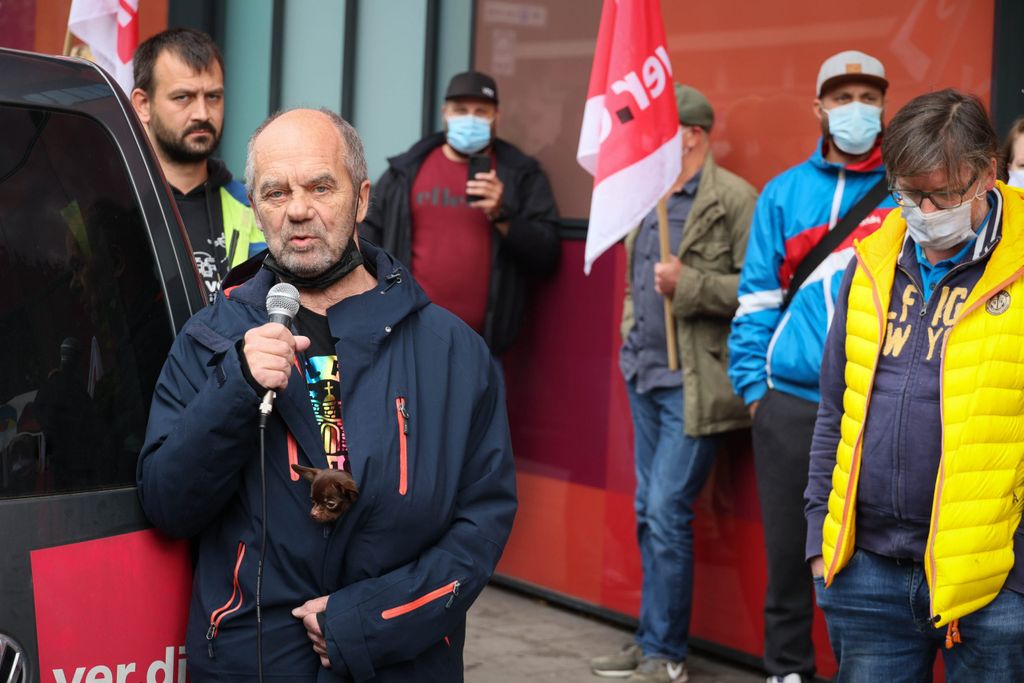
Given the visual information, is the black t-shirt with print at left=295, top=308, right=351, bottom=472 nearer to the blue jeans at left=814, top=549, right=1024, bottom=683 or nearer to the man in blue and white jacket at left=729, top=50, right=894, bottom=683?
the blue jeans at left=814, top=549, right=1024, bottom=683

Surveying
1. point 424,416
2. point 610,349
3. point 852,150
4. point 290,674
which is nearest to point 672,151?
point 852,150

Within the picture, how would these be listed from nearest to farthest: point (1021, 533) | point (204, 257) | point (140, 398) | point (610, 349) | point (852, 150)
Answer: point (140, 398)
point (1021, 533)
point (204, 257)
point (852, 150)
point (610, 349)

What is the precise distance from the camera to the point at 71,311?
8.54ft

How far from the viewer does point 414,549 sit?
2.71 metres

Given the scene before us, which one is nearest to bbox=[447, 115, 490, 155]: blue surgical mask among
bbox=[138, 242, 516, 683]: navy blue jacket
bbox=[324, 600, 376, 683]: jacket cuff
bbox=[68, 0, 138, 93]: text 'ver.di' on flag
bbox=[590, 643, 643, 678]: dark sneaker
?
bbox=[68, 0, 138, 93]: text 'ver.di' on flag

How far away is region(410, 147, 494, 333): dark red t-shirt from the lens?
673 centimetres

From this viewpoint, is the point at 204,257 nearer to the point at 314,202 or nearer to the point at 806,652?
the point at 314,202

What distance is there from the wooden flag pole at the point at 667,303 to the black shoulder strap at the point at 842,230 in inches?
34.5

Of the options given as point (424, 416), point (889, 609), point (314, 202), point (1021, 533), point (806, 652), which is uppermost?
point (314, 202)

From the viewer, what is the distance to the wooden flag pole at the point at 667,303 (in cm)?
562

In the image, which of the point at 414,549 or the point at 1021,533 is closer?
the point at 414,549

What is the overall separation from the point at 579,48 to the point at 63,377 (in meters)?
4.67

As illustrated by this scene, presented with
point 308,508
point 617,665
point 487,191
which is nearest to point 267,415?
point 308,508

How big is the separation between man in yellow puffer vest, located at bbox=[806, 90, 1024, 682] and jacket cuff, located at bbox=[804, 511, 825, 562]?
0.39 ft
